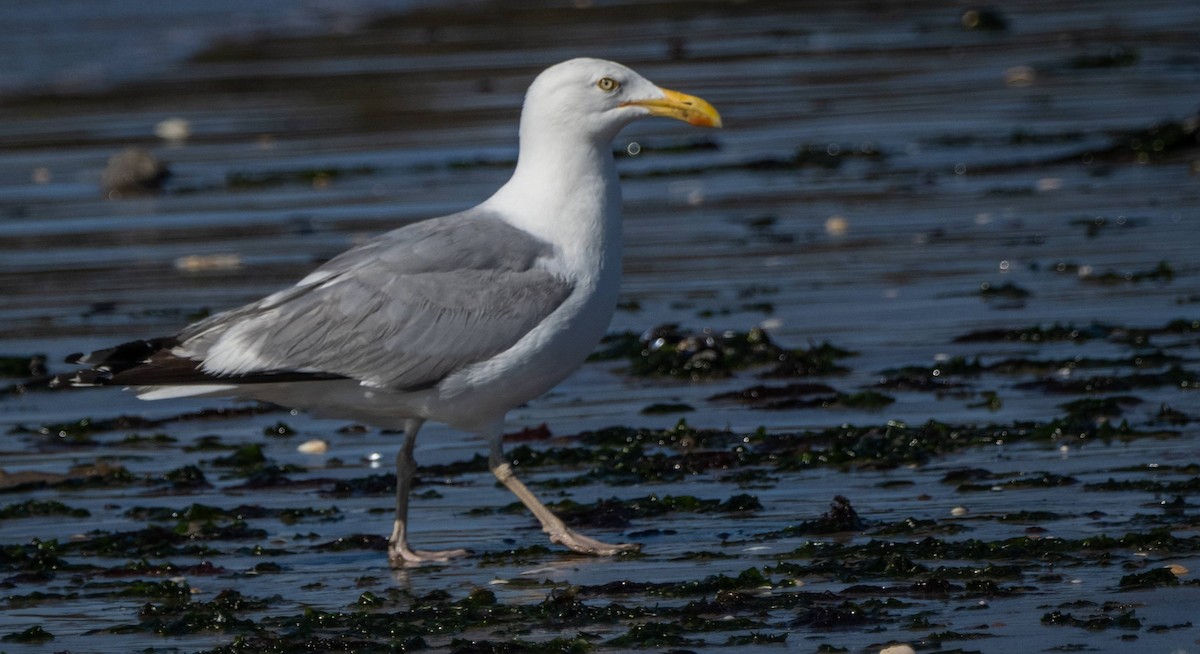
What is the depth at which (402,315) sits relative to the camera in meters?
6.43

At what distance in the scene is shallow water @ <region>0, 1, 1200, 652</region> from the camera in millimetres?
5867

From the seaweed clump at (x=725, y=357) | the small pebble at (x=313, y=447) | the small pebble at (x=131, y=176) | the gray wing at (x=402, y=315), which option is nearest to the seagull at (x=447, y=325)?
the gray wing at (x=402, y=315)

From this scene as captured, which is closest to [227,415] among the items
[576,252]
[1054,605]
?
[576,252]

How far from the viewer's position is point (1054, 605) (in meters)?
5.12

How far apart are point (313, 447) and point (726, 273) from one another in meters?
3.18

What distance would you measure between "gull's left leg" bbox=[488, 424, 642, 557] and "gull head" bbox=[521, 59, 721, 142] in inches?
41.6

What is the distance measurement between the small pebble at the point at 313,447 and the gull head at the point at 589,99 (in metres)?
1.76

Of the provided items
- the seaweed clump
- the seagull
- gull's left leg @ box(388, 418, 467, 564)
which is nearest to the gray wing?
the seagull

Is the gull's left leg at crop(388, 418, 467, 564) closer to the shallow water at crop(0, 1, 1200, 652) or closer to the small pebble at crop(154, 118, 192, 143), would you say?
the shallow water at crop(0, 1, 1200, 652)

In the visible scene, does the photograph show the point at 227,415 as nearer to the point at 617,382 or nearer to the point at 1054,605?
the point at 617,382

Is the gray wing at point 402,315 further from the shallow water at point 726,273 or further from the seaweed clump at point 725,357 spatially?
the seaweed clump at point 725,357

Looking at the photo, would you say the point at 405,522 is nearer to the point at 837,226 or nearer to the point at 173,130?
the point at 837,226

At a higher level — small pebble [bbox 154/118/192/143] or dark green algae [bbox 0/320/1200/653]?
small pebble [bbox 154/118/192/143]

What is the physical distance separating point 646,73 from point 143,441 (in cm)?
954
